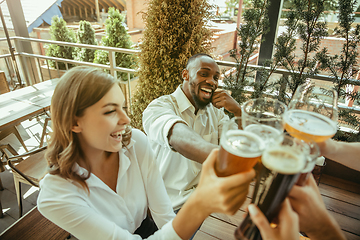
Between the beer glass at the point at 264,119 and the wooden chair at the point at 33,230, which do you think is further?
the wooden chair at the point at 33,230

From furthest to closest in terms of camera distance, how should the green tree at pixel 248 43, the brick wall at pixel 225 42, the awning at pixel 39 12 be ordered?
the awning at pixel 39 12
the brick wall at pixel 225 42
the green tree at pixel 248 43

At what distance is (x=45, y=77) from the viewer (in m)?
5.89

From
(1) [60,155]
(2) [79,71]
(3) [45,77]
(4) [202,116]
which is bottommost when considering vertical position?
(3) [45,77]

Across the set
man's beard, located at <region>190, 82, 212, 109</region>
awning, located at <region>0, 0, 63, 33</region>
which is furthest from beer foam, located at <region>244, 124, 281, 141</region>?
awning, located at <region>0, 0, 63, 33</region>

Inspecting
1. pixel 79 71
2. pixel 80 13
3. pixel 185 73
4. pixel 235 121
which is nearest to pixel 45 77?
pixel 185 73

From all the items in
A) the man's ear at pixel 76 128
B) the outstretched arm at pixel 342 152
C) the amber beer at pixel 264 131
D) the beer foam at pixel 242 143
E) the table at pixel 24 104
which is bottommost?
the table at pixel 24 104

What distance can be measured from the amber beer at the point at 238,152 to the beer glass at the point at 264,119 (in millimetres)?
26

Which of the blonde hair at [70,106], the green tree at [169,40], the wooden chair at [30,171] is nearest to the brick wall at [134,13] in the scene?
the green tree at [169,40]

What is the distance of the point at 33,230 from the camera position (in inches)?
51.9

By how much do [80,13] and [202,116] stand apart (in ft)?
41.9

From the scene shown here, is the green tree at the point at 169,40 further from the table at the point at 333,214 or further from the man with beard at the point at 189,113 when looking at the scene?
the table at the point at 333,214

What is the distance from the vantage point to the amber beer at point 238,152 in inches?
19.2

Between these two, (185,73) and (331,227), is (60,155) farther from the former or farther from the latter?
(185,73)

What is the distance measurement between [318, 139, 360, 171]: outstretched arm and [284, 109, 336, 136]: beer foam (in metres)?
0.24
